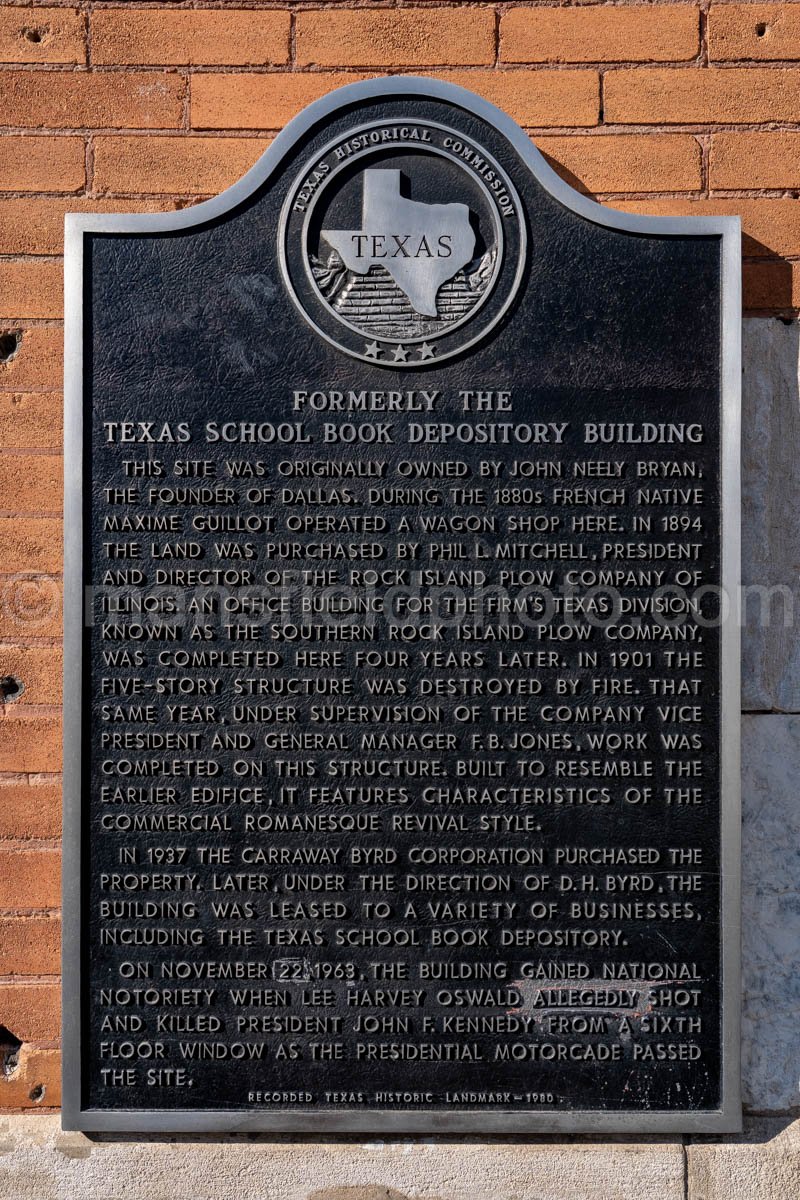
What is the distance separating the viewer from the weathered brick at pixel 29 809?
117 inches

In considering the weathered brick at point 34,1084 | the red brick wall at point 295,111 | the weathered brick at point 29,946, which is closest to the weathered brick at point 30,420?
A: the red brick wall at point 295,111

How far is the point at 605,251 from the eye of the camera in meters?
2.84

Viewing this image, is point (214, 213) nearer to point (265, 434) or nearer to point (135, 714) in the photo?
point (265, 434)

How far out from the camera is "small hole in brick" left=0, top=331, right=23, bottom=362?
3029 mm

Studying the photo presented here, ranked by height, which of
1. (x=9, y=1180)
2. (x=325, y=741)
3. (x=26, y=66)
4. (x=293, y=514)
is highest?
(x=26, y=66)

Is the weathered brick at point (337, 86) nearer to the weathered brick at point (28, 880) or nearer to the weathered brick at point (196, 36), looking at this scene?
the weathered brick at point (196, 36)

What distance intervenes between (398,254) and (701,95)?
3.83 feet

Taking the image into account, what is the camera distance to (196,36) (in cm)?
302

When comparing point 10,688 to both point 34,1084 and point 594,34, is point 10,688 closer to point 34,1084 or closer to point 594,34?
point 34,1084

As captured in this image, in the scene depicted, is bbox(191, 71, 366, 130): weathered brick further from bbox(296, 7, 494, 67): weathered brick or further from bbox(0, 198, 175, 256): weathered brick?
bbox(0, 198, 175, 256): weathered brick

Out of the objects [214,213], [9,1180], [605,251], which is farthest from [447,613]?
[9,1180]

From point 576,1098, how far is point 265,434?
7.16ft

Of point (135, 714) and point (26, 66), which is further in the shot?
point (26, 66)

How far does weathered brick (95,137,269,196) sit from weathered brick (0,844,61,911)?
2169 millimetres
